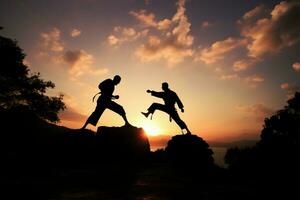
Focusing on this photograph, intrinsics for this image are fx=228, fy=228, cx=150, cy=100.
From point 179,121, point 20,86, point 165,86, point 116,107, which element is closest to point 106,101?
point 116,107

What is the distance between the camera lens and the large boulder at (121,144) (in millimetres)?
10811

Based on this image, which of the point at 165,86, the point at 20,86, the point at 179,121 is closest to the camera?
the point at 179,121

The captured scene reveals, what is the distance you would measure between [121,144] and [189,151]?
3.23m

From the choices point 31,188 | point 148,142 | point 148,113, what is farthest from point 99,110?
point 31,188

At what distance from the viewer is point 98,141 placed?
11.2m

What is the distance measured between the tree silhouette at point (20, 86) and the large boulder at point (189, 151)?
613 inches

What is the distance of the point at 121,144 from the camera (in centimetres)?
1089

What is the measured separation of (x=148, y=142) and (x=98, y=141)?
262 centimetres

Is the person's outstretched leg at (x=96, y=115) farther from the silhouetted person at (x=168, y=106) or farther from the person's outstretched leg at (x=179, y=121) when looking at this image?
the person's outstretched leg at (x=179, y=121)

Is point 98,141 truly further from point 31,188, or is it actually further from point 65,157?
point 31,188

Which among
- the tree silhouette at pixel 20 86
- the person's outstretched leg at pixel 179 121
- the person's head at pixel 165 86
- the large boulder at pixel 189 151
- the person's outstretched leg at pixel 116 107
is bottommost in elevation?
the large boulder at pixel 189 151

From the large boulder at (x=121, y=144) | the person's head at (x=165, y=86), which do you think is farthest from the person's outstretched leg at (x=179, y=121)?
the large boulder at (x=121, y=144)

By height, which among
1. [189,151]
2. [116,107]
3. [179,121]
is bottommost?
[189,151]

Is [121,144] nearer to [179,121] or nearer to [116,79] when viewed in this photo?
[179,121]
